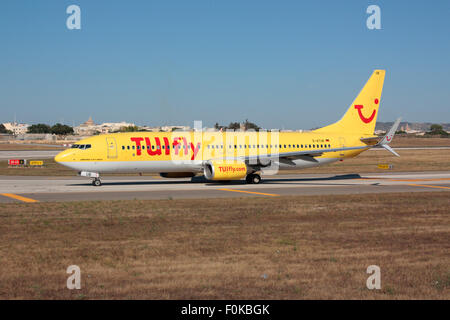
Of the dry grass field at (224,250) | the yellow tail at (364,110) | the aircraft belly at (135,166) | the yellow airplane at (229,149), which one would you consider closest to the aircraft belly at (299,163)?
the yellow airplane at (229,149)

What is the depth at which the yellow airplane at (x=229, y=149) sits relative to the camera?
38250 millimetres

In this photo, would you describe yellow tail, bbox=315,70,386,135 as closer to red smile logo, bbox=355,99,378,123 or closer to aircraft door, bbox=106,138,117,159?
red smile logo, bbox=355,99,378,123

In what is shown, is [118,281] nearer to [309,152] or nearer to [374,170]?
[309,152]

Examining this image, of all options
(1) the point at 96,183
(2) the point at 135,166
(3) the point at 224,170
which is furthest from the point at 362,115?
(1) the point at 96,183

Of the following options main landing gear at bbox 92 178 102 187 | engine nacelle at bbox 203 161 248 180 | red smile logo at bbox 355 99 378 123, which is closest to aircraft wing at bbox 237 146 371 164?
engine nacelle at bbox 203 161 248 180

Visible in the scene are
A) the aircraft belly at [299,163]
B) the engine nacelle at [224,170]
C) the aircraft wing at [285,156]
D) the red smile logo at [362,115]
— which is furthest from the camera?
the red smile logo at [362,115]

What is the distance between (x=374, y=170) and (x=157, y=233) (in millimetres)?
41980

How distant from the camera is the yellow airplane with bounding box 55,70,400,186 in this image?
38.2 meters

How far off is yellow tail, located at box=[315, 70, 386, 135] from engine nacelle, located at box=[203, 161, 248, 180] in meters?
11.9

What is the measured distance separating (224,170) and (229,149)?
3417mm

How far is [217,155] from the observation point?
40.8 m

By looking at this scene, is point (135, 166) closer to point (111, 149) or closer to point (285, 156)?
point (111, 149)

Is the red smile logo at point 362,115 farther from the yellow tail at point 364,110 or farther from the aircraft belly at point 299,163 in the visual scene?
the aircraft belly at point 299,163
